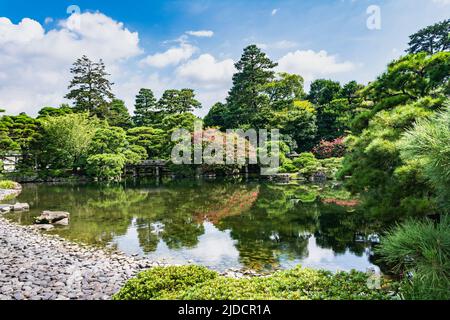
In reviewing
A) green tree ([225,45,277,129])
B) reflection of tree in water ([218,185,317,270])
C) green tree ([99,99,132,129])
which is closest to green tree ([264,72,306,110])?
green tree ([225,45,277,129])

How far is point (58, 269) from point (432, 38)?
33.0 metres

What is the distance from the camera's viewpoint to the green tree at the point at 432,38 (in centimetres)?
2620

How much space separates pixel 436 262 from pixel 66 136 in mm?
26133

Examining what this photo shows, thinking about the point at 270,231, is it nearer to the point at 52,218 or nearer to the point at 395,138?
the point at 395,138

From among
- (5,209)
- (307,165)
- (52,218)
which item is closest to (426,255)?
(52,218)

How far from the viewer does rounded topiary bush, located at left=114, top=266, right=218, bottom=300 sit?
3.01 m

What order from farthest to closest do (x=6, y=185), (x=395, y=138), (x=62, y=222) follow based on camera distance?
(x=6, y=185) < (x=62, y=222) < (x=395, y=138)

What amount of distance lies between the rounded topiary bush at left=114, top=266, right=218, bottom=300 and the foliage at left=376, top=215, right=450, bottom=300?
6.12ft

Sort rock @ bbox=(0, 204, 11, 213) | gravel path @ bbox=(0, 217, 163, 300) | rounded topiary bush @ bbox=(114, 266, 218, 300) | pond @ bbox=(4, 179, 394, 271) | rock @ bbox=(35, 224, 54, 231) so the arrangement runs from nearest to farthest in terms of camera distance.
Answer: rounded topiary bush @ bbox=(114, 266, 218, 300) → gravel path @ bbox=(0, 217, 163, 300) → pond @ bbox=(4, 179, 394, 271) → rock @ bbox=(35, 224, 54, 231) → rock @ bbox=(0, 204, 11, 213)

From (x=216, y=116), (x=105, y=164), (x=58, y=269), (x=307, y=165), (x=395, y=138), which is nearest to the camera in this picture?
(x=58, y=269)

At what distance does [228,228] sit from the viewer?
9.38 m

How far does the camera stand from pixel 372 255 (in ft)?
21.6

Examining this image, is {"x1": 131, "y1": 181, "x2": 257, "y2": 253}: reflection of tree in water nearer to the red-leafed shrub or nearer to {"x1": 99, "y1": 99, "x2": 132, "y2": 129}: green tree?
the red-leafed shrub
